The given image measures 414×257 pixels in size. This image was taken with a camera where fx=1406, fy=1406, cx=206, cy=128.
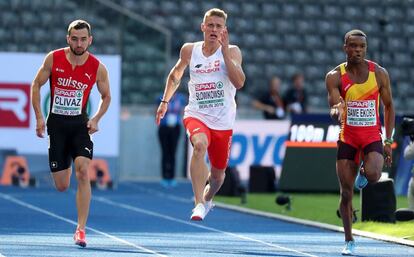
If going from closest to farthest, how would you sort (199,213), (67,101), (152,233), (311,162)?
(67,101)
(199,213)
(152,233)
(311,162)

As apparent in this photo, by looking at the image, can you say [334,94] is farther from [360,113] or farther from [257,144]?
[257,144]

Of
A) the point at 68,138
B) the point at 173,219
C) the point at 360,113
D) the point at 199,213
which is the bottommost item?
the point at 173,219

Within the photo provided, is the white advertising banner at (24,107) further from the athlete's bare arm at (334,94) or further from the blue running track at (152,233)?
the athlete's bare arm at (334,94)

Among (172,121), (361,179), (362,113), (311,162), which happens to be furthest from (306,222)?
(172,121)

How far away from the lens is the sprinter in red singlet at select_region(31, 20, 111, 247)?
1221cm

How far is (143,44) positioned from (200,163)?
14034 mm

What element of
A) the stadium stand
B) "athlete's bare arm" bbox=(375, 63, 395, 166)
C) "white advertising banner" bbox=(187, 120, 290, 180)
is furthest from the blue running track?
the stadium stand

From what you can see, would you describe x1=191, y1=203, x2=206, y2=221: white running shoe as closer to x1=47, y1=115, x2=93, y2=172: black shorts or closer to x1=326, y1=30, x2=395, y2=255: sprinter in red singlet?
x1=47, y1=115, x2=93, y2=172: black shorts

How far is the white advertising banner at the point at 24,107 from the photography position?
918 inches

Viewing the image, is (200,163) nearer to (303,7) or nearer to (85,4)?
(85,4)

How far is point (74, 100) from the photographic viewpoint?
12.3m

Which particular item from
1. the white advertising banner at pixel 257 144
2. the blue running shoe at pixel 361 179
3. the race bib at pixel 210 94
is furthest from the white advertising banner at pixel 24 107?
the blue running shoe at pixel 361 179

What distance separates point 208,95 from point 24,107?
36.2 feet

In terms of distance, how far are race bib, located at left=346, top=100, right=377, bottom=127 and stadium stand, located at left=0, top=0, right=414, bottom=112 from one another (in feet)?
48.7
